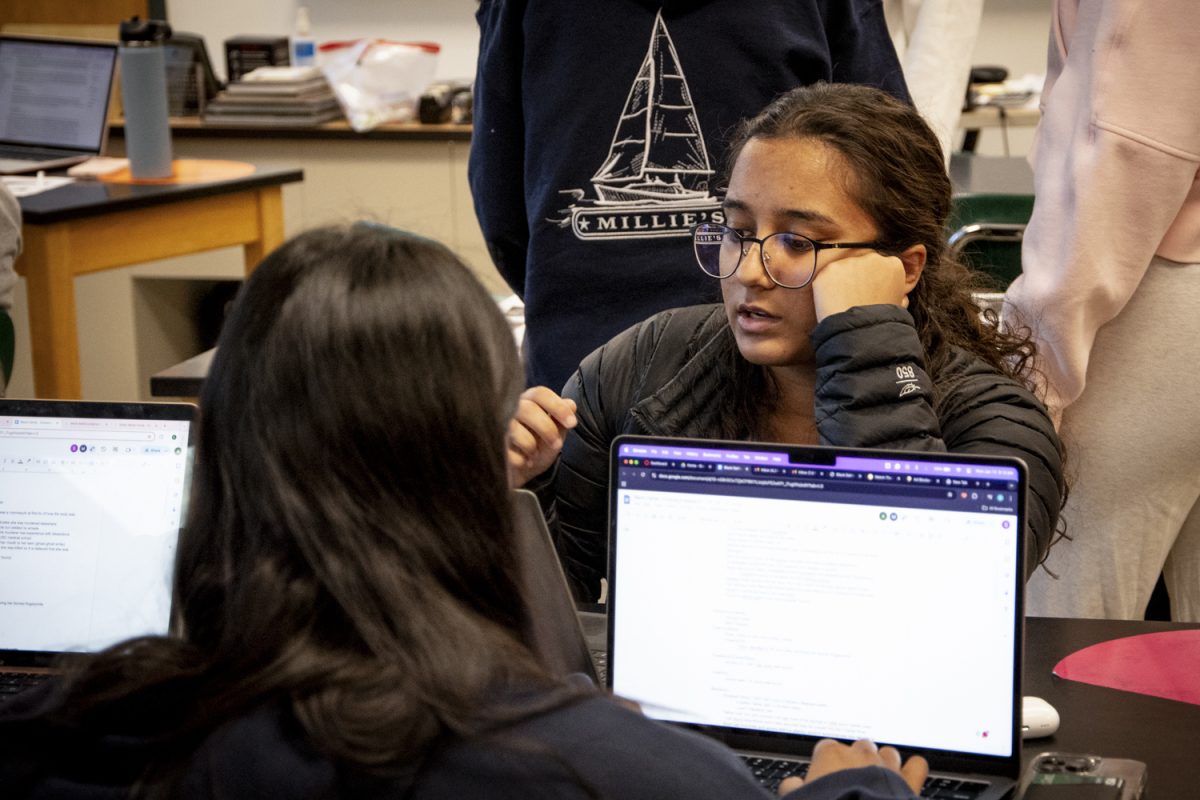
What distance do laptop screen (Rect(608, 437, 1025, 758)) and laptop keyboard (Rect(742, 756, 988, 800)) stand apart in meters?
0.02

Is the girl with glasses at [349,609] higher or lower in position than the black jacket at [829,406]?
higher

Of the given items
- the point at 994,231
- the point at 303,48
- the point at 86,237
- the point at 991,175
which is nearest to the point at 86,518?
the point at 994,231

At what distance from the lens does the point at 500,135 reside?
2.07 meters

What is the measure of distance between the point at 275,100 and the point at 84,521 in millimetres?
3745

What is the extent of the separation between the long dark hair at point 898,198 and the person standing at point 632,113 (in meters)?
0.37

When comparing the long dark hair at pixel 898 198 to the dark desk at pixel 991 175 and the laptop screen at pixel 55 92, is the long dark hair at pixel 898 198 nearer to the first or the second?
the dark desk at pixel 991 175

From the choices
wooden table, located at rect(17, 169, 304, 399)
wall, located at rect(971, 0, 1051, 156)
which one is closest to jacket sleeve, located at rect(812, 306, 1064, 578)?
wooden table, located at rect(17, 169, 304, 399)

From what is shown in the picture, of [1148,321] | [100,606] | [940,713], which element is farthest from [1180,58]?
[100,606]

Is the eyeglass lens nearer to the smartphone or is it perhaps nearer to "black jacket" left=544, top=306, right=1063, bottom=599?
"black jacket" left=544, top=306, right=1063, bottom=599

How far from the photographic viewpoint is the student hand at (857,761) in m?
0.97

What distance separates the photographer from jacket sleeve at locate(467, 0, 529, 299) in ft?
6.58

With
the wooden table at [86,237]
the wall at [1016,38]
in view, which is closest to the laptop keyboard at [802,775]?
the wooden table at [86,237]

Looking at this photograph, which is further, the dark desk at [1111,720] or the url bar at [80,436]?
the url bar at [80,436]

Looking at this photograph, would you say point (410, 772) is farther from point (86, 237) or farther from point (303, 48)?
point (303, 48)
